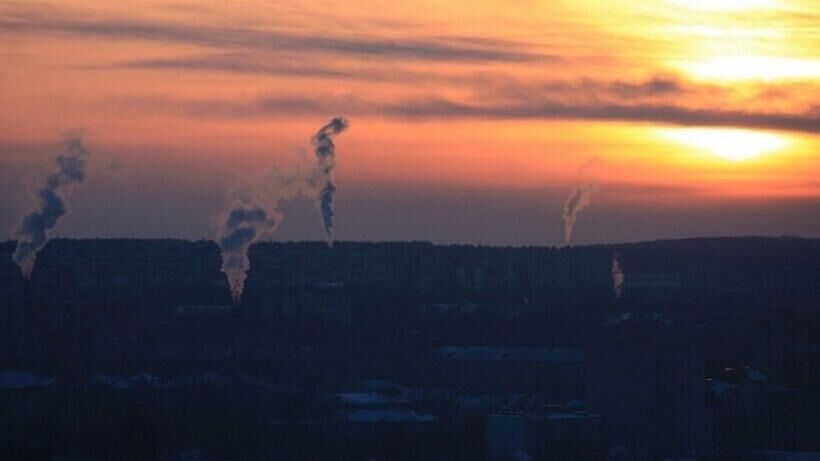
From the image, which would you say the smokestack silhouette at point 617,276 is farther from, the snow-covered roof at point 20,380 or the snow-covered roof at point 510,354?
the snow-covered roof at point 20,380

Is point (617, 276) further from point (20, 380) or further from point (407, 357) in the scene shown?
point (20, 380)

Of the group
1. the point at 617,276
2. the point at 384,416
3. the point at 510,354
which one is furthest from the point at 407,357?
the point at 617,276

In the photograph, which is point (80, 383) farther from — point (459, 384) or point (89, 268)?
point (89, 268)

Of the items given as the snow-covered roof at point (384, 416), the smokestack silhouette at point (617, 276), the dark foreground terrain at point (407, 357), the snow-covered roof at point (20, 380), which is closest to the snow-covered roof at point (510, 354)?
the dark foreground terrain at point (407, 357)

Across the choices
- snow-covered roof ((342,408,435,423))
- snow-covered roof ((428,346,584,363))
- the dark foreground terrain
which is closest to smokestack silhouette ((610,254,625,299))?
the dark foreground terrain

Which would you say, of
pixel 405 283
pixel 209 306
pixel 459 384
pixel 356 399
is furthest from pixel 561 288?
pixel 356 399

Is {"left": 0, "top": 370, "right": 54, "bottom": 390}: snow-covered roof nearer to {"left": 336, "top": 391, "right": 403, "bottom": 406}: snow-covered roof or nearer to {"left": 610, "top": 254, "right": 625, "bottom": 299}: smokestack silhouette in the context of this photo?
{"left": 336, "top": 391, "right": 403, "bottom": 406}: snow-covered roof
